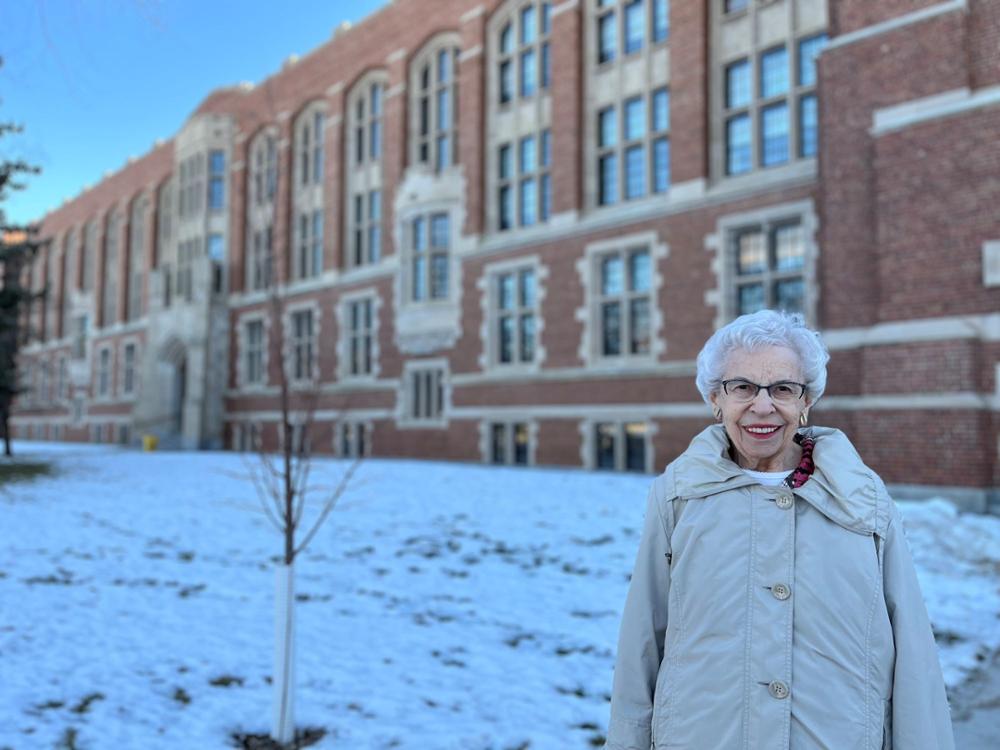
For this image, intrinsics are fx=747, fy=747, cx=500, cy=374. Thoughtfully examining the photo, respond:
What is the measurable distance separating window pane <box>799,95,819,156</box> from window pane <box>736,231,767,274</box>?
1565 mm

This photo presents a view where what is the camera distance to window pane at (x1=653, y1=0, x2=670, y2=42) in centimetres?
1480

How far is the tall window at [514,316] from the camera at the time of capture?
16.7 m

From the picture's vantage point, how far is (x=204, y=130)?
26.3m

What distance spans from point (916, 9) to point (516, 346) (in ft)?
31.2

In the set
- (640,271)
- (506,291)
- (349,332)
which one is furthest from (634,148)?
(349,332)

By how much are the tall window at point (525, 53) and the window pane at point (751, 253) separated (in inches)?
245

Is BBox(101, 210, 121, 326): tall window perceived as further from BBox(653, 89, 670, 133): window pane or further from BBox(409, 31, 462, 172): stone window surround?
Result: BBox(653, 89, 670, 133): window pane

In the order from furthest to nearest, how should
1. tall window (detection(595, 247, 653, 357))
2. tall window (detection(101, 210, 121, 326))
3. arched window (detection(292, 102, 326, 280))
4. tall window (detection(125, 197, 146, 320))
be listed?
tall window (detection(101, 210, 121, 326)) < tall window (detection(125, 197, 146, 320)) < arched window (detection(292, 102, 326, 280)) < tall window (detection(595, 247, 653, 357))

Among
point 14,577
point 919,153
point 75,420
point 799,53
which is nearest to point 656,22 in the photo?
point 799,53

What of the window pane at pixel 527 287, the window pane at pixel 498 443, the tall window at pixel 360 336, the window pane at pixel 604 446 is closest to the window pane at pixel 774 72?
the window pane at pixel 527 287

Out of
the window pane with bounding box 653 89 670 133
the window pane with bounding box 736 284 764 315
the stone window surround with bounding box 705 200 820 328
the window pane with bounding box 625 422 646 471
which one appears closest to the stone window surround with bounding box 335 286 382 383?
the window pane with bounding box 625 422 646 471

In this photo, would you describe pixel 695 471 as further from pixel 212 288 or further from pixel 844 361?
pixel 212 288

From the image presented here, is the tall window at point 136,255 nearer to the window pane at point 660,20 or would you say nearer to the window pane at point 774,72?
the window pane at point 660,20

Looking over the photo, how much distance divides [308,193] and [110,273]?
17783 mm
